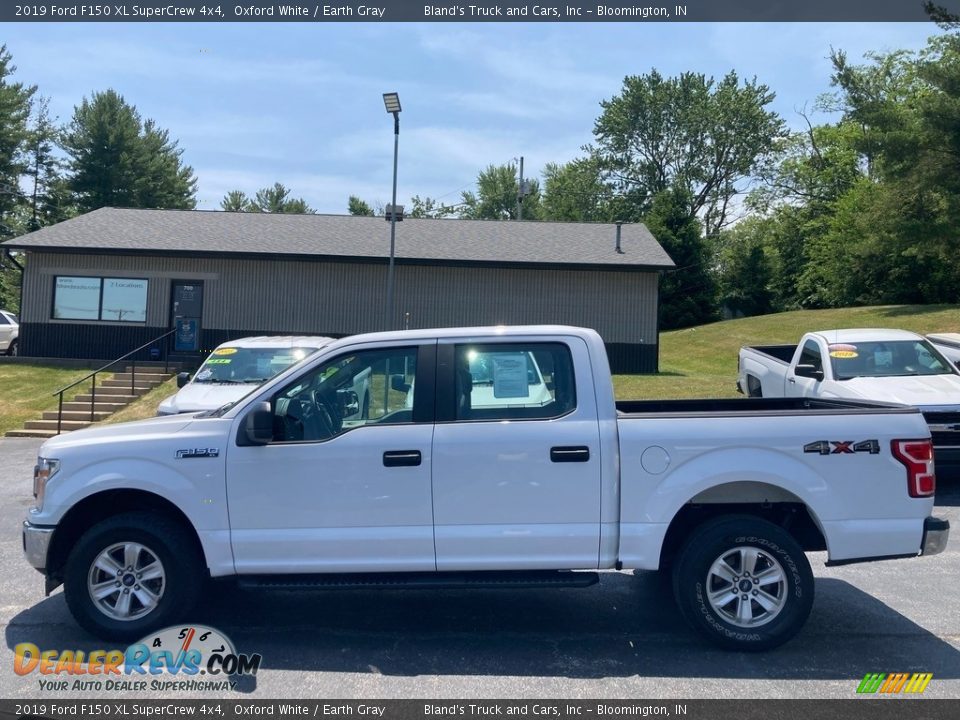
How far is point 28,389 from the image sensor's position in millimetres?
20906

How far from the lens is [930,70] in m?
28.2

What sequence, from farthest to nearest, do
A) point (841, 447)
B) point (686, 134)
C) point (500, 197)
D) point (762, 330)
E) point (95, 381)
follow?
point (500, 197) → point (686, 134) → point (762, 330) → point (95, 381) → point (841, 447)

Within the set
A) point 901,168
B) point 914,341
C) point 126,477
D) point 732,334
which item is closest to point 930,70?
point 901,168

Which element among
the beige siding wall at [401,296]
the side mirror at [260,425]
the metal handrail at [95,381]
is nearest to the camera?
the side mirror at [260,425]

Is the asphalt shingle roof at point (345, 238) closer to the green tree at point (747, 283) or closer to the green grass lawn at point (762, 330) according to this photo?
the green grass lawn at point (762, 330)

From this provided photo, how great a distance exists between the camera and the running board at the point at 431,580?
17.4ft

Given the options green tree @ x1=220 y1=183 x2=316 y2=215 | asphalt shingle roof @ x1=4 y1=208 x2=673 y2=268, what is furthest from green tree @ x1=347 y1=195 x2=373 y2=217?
asphalt shingle roof @ x1=4 y1=208 x2=673 y2=268

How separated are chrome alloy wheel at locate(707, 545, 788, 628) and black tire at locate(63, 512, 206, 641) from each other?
10.6 ft

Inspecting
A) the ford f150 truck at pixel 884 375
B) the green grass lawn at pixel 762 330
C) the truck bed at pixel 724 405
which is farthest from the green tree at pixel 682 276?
the truck bed at pixel 724 405

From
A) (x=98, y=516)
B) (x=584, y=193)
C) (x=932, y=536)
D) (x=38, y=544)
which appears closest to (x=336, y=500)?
(x=98, y=516)

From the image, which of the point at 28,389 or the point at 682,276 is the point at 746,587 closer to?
the point at 28,389

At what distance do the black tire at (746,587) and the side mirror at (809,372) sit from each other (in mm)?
6702

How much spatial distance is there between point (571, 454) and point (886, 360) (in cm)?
828

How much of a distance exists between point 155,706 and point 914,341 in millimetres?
10962
